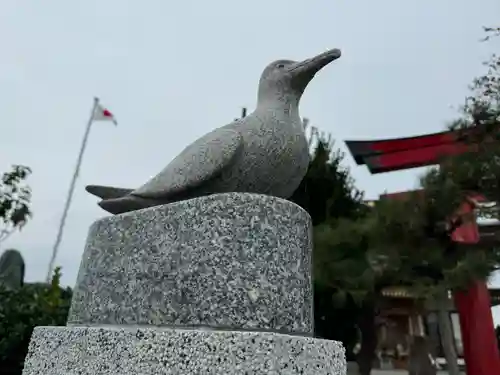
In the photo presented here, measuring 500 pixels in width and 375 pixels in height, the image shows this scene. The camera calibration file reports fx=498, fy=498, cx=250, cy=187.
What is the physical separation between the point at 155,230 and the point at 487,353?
295 inches

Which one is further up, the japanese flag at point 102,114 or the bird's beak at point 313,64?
the japanese flag at point 102,114

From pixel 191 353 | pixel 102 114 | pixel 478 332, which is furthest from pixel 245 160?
pixel 102 114

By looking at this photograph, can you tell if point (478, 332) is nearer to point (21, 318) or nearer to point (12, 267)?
point (21, 318)

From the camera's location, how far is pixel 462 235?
7281 mm

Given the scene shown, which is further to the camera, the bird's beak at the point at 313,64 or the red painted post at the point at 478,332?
the red painted post at the point at 478,332

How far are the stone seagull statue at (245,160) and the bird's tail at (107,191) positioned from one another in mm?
88

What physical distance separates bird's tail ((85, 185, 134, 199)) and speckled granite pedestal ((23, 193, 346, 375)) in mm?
337

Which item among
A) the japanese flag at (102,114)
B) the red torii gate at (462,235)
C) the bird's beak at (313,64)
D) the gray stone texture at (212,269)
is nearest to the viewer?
the gray stone texture at (212,269)

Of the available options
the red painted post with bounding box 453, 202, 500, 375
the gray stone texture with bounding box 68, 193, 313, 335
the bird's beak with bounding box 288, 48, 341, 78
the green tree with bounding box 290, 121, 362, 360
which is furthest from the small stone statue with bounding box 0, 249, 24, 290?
the red painted post with bounding box 453, 202, 500, 375

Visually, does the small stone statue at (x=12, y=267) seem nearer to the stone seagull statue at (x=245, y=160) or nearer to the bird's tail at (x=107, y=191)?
the bird's tail at (x=107, y=191)

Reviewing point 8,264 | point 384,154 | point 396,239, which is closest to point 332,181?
point 384,154

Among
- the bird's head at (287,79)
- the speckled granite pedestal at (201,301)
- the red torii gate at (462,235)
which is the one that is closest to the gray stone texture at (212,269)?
the speckled granite pedestal at (201,301)

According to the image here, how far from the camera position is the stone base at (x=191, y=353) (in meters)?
1.29

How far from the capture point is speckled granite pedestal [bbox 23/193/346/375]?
131 centimetres
